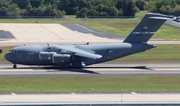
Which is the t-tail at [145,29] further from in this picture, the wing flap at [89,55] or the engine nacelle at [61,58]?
the engine nacelle at [61,58]

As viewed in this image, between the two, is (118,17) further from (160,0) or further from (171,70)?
(171,70)

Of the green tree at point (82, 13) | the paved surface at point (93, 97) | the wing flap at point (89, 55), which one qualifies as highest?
the paved surface at point (93, 97)

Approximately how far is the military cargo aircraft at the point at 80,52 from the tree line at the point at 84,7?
93.2m

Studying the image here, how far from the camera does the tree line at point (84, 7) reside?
153 m

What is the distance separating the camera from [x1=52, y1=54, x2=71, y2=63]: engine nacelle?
56.2 metres

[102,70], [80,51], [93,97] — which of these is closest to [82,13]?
[80,51]

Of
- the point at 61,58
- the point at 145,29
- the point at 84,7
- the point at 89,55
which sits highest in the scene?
the point at 145,29

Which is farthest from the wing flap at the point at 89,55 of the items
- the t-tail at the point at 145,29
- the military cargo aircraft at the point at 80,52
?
the t-tail at the point at 145,29

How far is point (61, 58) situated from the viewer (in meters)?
56.3

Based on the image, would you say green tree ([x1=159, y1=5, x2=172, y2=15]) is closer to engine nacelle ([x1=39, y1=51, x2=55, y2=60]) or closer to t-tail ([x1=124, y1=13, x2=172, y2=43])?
t-tail ([x1=124, y1=13, x2=172, y2=43])

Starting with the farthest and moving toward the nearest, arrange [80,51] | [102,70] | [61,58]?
[80,51] → [61,58] → [102,70]

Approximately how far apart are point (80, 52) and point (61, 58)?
2072mm

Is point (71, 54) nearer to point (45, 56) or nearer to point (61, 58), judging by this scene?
point (61, 58)

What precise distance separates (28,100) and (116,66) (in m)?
25.6
